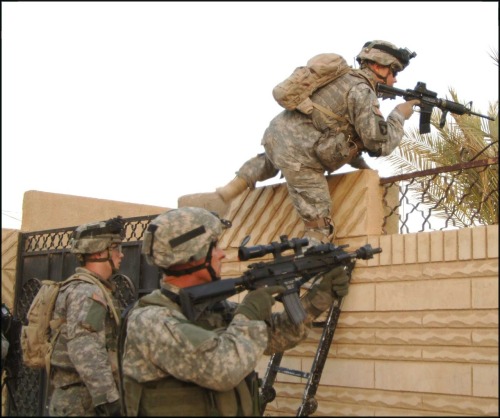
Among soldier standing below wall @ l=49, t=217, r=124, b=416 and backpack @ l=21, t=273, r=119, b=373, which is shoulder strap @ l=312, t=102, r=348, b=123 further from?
backpack @ l=21, t=273, r=119, b=373

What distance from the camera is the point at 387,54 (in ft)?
20.1

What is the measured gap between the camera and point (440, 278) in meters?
5.31

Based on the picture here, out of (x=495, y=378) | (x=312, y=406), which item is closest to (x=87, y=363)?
(x=312, y=406)

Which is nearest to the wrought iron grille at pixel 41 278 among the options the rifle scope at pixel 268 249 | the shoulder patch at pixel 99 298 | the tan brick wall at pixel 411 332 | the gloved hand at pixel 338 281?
the shoulder patch at pixel 99 298

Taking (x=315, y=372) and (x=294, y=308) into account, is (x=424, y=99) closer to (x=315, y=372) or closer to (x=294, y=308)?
(x=315, y=372)

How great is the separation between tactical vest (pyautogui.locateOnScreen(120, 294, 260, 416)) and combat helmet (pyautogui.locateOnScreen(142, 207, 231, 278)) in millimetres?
610

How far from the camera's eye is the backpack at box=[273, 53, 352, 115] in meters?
5.95

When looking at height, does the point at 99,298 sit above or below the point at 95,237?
below

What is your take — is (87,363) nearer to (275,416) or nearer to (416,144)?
(275,416)

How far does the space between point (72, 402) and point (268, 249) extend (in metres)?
1.90

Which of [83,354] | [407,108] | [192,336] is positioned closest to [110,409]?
[83,354]

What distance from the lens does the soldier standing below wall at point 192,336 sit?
13.4 ft

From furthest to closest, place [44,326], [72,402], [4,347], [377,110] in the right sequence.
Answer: [4,347], [44,326], [377,110], [72,402]

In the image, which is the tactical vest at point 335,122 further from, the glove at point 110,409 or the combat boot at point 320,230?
the glove at point 110,409
